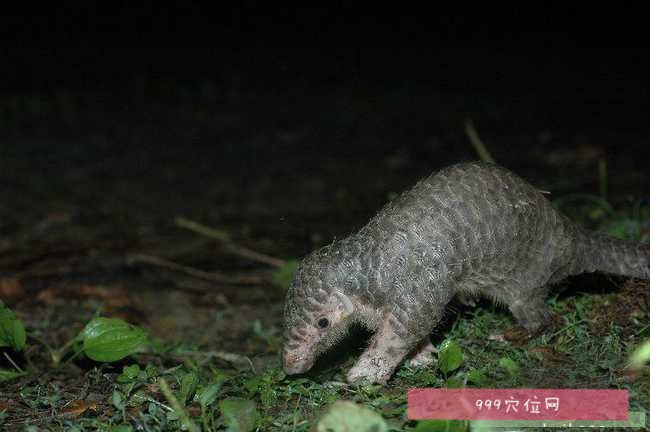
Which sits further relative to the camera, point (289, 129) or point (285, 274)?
point (289, 129)

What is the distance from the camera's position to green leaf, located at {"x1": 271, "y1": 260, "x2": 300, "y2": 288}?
626 cm

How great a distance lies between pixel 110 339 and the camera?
13.7 feet

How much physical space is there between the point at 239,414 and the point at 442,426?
88 cm

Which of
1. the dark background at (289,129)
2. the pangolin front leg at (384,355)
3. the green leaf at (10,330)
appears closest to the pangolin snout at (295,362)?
the pangolin front leg at (384,355)

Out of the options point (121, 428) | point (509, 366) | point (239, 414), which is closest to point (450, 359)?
point (509, 366)

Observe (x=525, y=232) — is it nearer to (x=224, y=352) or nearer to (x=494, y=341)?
(x=494, y=341)

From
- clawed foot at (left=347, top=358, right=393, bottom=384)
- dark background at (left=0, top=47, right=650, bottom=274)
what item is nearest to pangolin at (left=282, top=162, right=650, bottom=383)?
clawed foot at (left=347, top=358, right=393, bottom=384)

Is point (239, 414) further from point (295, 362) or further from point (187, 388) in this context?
point (295, 362)

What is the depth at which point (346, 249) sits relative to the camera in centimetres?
404

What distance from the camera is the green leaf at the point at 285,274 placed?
6.26 m

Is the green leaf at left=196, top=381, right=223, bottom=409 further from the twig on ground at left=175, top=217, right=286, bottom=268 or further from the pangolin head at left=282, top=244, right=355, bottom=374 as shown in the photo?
the twig on ground at left=175, top=217, right=286, bottom=268

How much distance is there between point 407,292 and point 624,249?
135cm

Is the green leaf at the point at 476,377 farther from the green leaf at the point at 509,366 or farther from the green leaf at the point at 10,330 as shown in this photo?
the green leaf at the point at 10,330

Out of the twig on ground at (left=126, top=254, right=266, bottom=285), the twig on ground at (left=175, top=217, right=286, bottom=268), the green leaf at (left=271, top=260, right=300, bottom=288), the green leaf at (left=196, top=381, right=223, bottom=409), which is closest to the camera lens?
the green leaf at (left=196, top=381, right=223, bottom=409)
